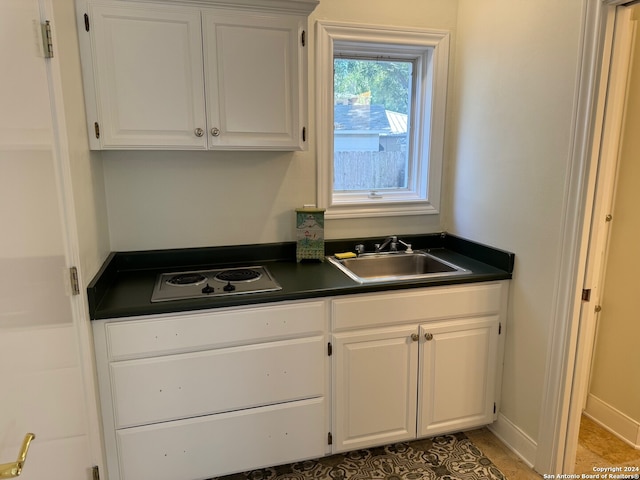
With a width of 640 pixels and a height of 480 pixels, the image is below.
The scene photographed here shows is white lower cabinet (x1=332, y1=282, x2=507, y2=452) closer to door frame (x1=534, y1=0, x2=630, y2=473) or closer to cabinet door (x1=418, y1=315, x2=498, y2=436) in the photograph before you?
cabinet door (x1=418, y1=315, x2=498, y2=436)

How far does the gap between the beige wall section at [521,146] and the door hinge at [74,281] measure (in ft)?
6.10

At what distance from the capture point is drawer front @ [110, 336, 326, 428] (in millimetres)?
1729

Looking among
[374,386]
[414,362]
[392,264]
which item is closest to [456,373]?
[414,362]

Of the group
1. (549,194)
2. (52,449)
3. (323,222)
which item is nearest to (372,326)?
(323,222)

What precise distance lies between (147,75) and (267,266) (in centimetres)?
104

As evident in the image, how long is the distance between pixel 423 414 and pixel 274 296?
0.98 metres

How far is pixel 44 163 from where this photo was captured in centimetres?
125

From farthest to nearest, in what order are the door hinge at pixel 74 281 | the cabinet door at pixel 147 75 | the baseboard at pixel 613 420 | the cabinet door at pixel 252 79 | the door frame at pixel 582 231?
1. the baseboard at pixel 613 420
2. the cabinet door at pixel 252 79
3. the cabinet door at pixel 147 75
4. the door frame at pixel 582 231
5. the door hinge at pixel 74 281

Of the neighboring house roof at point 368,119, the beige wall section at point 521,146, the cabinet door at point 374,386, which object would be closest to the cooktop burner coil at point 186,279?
the cabinet door at point 374,386

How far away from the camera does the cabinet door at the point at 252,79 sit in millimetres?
1869

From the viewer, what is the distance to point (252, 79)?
1931 millimetres

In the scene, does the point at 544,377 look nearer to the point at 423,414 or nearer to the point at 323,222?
the point at 423,414

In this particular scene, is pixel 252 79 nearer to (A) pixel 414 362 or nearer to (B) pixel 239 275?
(B) pixel 239 275

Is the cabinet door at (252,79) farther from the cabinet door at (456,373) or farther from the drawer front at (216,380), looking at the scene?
the cabinet door at (456,373)
